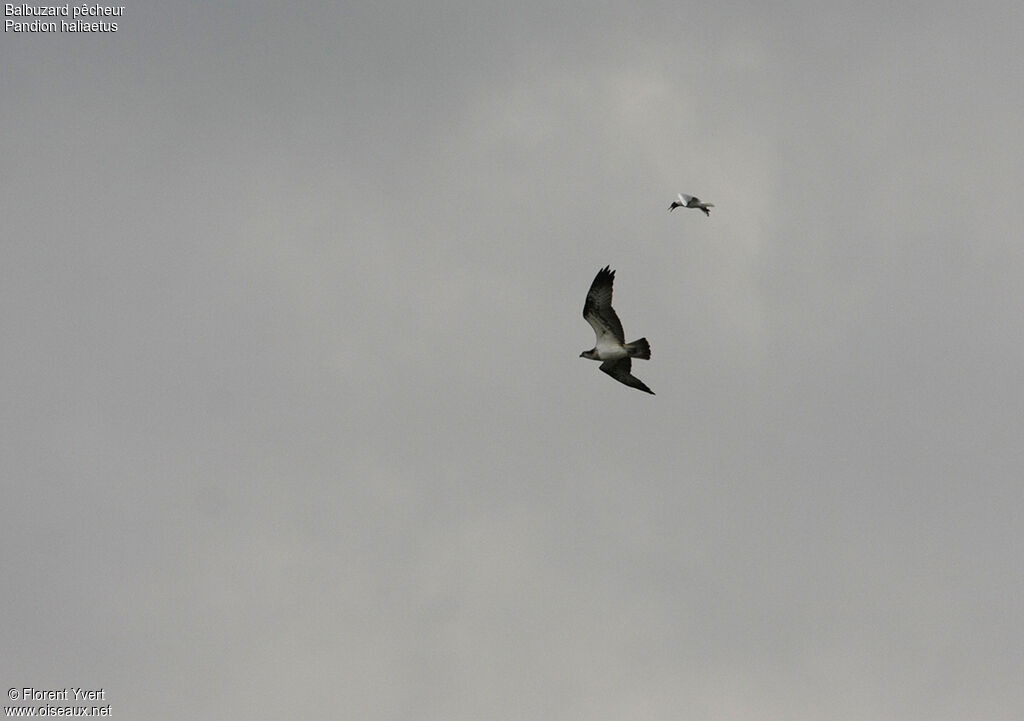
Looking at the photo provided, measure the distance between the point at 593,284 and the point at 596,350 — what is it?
3.52 metres

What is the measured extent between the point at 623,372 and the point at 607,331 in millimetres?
2706

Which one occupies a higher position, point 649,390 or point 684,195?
point 684,195

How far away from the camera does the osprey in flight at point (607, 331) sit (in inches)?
4321

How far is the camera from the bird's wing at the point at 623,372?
11162 centimetres

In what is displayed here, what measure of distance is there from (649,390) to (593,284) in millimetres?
6461

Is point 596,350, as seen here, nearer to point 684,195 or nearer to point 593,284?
point 593,284

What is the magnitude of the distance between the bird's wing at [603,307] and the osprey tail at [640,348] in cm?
84

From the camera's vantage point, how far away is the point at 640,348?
110m

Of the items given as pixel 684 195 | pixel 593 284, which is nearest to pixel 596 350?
pixel 593 284

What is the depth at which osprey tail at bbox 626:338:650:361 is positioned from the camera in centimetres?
10950

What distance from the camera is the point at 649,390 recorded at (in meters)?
112

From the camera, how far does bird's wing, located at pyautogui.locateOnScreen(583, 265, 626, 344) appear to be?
109875mm

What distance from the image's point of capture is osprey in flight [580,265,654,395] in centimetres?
10975

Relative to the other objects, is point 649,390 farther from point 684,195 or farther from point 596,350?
point 684,195
